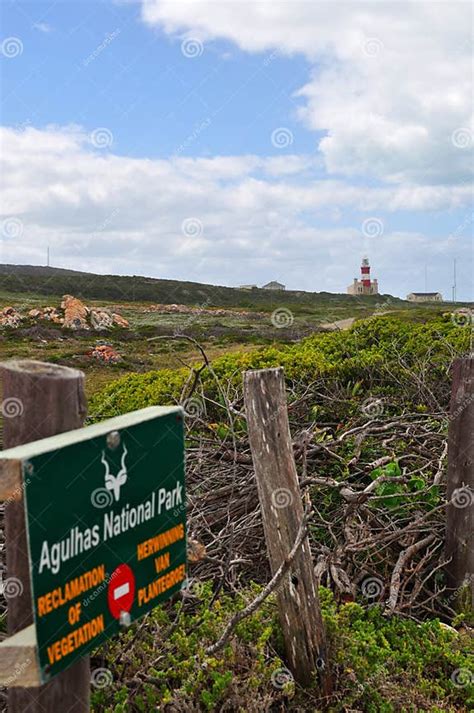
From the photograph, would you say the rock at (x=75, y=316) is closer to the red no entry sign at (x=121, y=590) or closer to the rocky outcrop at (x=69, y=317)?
the rocky outcrop at (x=69, y=317)

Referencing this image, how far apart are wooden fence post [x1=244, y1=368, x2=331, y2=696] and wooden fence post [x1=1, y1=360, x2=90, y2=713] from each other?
1239mm

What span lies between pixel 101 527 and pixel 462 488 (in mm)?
3043

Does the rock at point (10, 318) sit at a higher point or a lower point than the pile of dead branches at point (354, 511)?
higher

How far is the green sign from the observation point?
1.73 metres

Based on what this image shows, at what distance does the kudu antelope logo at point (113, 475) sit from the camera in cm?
190

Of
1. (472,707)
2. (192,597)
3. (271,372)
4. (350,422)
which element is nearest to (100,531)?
(271,372)

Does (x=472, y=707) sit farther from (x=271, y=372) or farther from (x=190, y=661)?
(x=271, y=372)

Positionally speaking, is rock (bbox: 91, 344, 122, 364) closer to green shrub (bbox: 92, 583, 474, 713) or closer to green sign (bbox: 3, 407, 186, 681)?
green shrub (bbox: 92, 583, 474, 713)

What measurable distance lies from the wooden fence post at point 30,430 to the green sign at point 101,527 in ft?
0.33

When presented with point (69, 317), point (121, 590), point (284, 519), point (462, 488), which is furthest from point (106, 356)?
point (121, 590)

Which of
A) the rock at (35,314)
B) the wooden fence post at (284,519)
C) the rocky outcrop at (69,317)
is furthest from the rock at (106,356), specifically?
the wooden fence post at (284,519)

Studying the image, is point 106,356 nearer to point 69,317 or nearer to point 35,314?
point 69,317

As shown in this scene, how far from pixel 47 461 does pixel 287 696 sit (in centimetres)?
171

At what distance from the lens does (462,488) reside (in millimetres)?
4363
